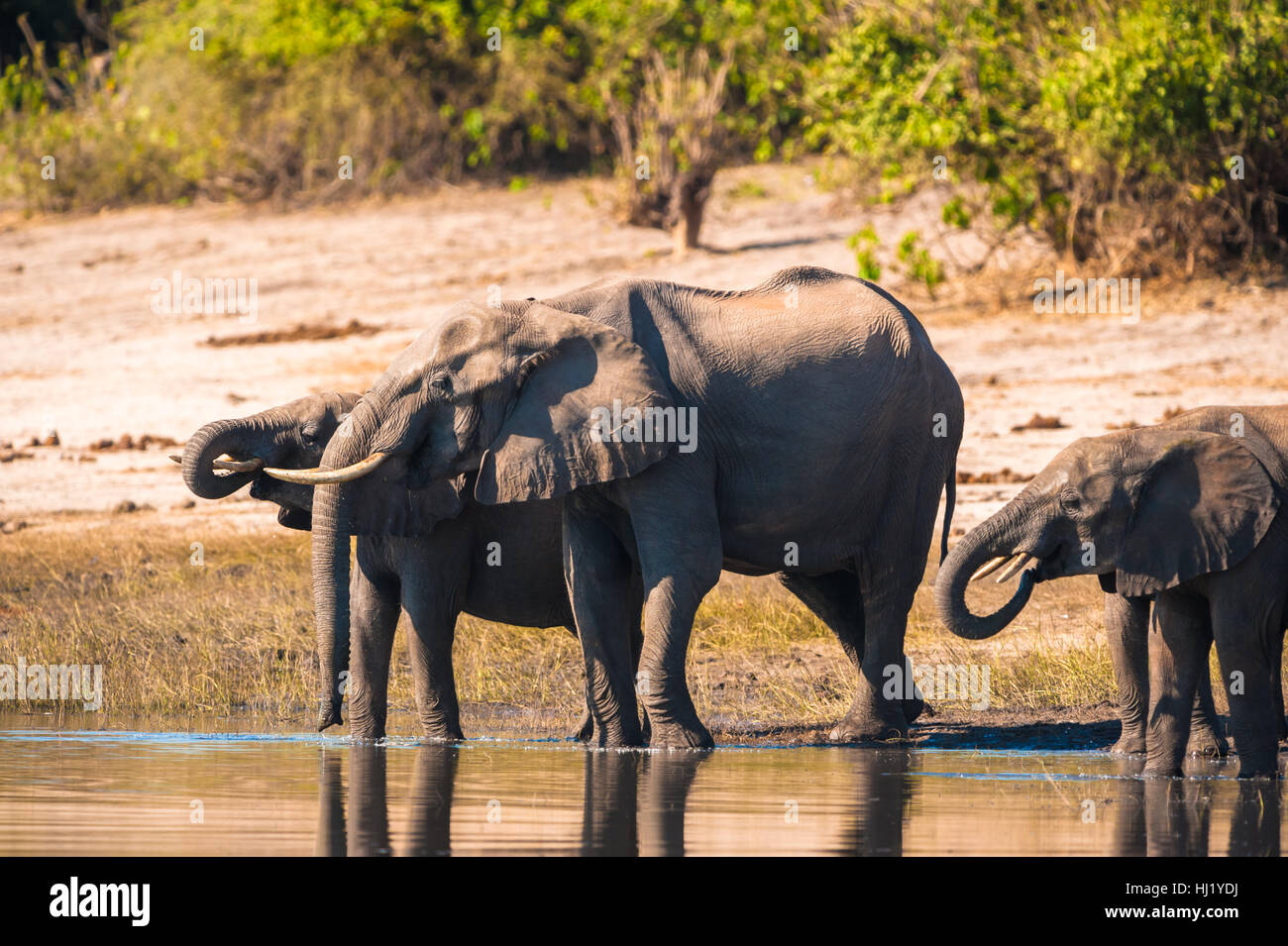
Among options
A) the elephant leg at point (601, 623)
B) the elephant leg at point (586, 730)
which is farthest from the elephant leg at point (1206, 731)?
the elephant leg at point (586, 730)

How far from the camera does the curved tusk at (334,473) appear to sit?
31.2 ft

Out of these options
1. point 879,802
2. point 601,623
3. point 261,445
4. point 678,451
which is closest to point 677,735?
point 601,623

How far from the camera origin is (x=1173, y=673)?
884 cm

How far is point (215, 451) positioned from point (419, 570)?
1053 mm

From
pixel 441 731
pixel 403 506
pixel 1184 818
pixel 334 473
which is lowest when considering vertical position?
pixel 1184 818

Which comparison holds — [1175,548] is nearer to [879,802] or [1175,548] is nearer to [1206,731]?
[1206,731]

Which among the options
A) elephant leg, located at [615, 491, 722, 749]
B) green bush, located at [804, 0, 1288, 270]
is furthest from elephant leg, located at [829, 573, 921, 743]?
green bush, located at [804, 0, 1288, 270]

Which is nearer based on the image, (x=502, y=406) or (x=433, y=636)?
(x=502, y=406)

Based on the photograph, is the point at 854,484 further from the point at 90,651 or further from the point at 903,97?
the point at 903,97

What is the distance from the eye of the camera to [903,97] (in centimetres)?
1898

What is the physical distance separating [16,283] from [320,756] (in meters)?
14.0

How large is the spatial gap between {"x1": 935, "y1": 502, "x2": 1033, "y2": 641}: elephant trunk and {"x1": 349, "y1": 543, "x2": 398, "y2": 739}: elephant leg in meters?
2.72

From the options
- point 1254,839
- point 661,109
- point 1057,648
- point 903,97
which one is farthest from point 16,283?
point 1254,839

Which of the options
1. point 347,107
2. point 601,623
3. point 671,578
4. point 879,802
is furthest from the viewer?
point 347,107
